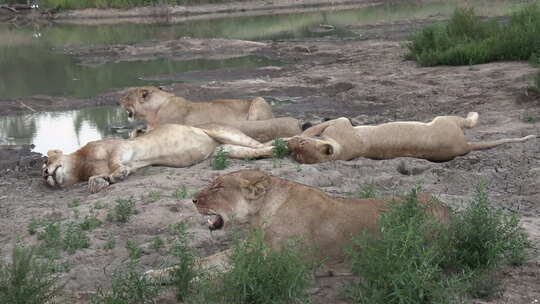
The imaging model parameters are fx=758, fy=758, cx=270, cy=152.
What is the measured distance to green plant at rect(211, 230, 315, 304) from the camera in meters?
4.03

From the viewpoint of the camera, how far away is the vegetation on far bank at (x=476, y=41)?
48.8 feet

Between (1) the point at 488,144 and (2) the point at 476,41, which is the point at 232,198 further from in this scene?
(2) the point at 476,41

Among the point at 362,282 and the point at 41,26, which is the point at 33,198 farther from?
the point at 41,26

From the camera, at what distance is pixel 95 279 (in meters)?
5.17

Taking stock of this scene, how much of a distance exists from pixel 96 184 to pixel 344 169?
2.57 metres

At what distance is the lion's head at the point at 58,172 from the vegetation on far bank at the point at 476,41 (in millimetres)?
8600

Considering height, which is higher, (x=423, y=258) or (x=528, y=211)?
(x=423, y=258)

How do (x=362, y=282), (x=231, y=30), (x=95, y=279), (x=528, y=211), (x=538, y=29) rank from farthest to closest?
1. (x=231, y=30)
2. (x=538, y=29)
3. (x=528, y=211)
4. (x=95, y=279)
5. (x=362, y=282)

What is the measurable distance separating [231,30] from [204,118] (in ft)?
68.4

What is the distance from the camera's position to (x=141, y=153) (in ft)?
28.0

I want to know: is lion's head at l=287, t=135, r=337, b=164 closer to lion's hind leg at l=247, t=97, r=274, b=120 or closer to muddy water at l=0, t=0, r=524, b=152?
lion's hind leg at l=247, t=97, r=274, b=120

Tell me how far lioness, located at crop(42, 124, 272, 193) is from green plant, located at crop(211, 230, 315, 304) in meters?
4.04

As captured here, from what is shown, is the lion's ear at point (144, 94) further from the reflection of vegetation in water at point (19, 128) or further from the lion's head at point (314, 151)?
the lion's head at point (314, 151)

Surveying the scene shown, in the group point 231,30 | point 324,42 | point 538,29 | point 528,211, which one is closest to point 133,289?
point 528,211
